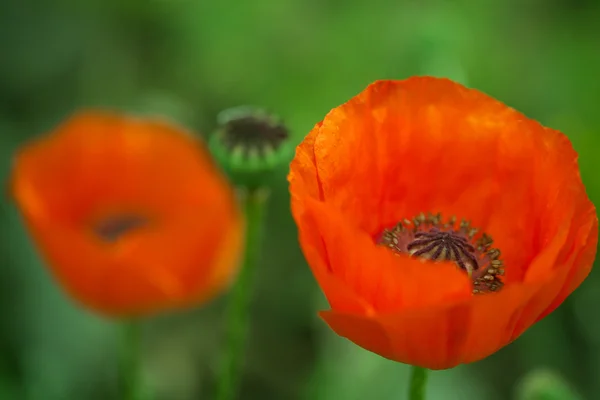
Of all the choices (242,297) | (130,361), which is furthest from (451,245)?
(130,361)

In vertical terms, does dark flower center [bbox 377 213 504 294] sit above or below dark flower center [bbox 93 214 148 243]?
above

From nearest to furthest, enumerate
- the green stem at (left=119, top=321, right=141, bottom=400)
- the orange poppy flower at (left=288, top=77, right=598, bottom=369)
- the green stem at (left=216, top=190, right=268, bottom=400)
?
the orange poppy flower at (left=288, top=77, right=598, bottom=369)
the green stem at (left=216, top=190, right=268, bottom=400)
the green stem at (left=119, top=321, right=141, bottom=400)

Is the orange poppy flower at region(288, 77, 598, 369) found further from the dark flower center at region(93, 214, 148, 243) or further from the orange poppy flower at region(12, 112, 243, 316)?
the dark flower center at region(93, 214, 148, 243)

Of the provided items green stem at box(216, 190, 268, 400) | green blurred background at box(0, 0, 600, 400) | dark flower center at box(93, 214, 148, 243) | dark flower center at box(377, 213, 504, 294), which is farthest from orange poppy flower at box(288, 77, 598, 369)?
dark flower center at box(93, 214, 148, 243)

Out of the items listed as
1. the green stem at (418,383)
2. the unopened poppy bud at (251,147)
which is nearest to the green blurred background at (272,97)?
the unopened poppy bud at (251,147)

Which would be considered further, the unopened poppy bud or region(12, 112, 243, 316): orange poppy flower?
region(12, 112, 243, 316): orange poppy flower

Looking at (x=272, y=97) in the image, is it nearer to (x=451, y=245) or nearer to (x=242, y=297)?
(x=242, y=297)
